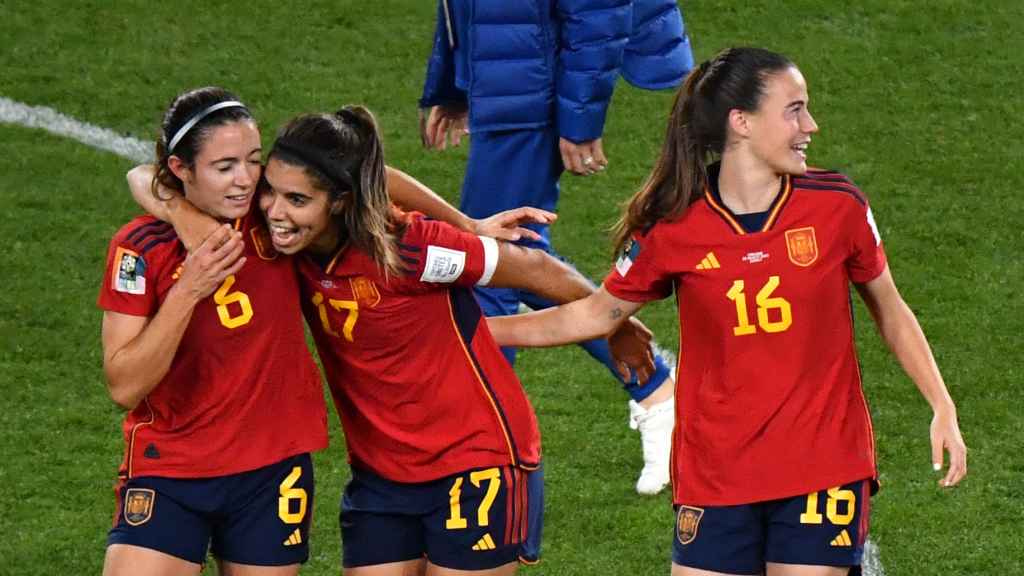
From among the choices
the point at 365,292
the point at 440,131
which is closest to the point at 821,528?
the point at 365,292

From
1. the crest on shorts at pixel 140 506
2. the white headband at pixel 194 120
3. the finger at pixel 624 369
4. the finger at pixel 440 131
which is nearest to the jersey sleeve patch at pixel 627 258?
the finger at pixel 624 369

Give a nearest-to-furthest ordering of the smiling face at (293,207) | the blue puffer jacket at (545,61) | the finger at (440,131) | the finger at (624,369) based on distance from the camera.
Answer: the smiling face at (293,207), the finger at (624,369), the blue puffer jacket at (545,61), the finger at (440,131)

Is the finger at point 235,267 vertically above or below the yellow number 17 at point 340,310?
above

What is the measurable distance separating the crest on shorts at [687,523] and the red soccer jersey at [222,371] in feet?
3.38

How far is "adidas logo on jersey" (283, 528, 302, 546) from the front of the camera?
509 cm

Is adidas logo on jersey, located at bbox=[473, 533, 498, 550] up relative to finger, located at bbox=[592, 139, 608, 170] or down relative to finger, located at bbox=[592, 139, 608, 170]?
down

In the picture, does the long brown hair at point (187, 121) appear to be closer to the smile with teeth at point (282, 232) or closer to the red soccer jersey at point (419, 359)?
the smile with teeth at point (282, 232)

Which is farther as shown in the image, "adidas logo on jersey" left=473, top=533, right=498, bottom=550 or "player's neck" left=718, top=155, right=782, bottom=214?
"adidas logo on jersey" left=473, top=533, right=498, bottom=550

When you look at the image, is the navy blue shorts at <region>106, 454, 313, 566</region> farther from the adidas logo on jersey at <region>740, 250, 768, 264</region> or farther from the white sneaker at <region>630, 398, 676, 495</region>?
the white sneaker at <region>630, 398, 676, 495</region>

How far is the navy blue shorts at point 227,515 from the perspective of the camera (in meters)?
4.99

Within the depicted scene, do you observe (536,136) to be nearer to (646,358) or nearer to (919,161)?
(646,358)

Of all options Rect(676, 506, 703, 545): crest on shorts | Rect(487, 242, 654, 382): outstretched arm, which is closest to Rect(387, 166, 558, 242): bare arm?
Rect(487, 242, 654, 382): outstretched arm

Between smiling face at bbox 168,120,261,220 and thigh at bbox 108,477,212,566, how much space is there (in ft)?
2.33

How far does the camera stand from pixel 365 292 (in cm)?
498
